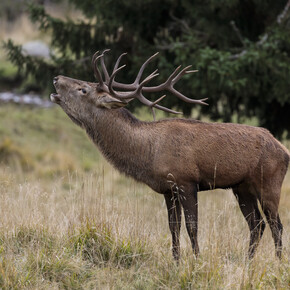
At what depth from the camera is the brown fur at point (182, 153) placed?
18.9 ft

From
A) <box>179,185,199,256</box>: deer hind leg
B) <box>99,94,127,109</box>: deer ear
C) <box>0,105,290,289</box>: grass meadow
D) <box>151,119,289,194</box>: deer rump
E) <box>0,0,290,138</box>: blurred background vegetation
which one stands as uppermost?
<box>0,0,290,138</box>: blurred background vegetation

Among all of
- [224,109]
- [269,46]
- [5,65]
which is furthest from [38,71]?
[5,65]

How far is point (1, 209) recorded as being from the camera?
5.96 m

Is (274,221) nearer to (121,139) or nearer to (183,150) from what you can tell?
(183,150)

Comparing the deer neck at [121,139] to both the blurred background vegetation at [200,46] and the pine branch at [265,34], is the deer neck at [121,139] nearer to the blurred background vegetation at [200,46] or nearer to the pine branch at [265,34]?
the blurred background vegetation at [200,46]

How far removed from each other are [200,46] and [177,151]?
4.29 metres

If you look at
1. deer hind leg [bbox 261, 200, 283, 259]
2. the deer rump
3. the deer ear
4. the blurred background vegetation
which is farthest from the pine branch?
the deer ear

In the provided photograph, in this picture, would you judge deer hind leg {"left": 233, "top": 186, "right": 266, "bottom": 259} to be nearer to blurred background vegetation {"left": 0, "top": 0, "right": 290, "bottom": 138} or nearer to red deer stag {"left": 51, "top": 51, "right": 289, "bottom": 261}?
red deer stag {"left": 51, "top": 51, "right": 289, "bottom": 261}

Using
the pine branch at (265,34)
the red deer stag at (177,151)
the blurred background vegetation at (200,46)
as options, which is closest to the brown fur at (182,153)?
the red deer stag at (177,151)

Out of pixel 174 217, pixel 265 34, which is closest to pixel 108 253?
pixel 174 217

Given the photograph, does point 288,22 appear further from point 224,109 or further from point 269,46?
point 224,109

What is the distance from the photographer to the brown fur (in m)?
5.77

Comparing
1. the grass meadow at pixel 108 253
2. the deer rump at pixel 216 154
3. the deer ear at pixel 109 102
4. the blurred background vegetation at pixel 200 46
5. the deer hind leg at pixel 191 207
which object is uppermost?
the blurred background vegetation at pixel 200 46

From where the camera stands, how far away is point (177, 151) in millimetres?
5781
